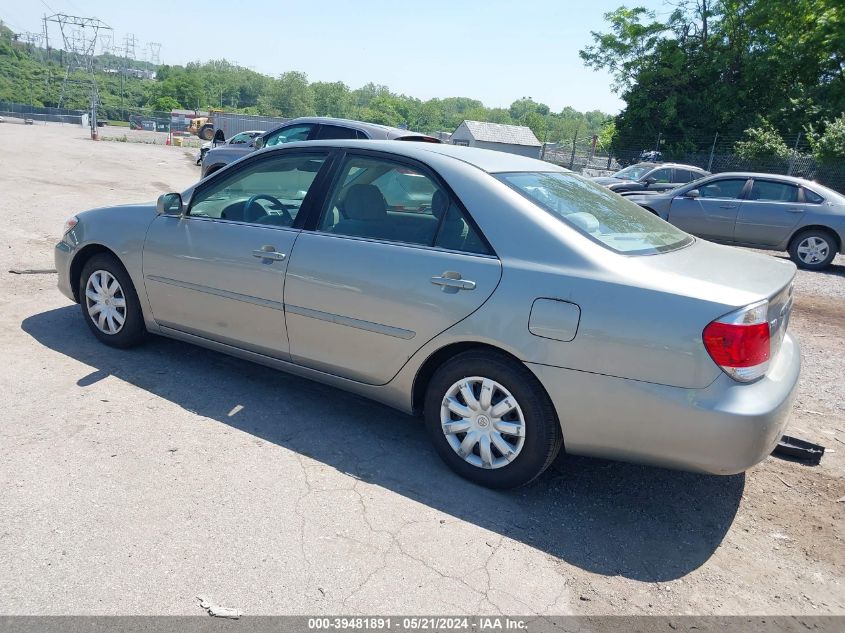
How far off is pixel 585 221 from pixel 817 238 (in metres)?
9.55

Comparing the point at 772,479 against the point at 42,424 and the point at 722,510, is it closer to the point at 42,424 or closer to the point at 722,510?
the point at 722,510

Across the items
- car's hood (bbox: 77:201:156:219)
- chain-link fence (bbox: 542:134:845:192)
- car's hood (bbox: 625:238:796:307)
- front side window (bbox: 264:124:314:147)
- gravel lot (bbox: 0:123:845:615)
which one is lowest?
gravel lot (bbox: 0:123:845:615)

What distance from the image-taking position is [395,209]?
3.74 metres

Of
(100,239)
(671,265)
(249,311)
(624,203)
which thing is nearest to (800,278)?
(624,203)

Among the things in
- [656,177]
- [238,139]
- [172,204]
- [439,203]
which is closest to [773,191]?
[656,177]

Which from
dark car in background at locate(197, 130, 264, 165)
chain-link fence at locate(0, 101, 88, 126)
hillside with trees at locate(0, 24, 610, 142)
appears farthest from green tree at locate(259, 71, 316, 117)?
dark car in background at locate(197, 130, 264, 165)

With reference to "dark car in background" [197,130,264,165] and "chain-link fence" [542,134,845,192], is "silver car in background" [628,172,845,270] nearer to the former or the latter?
"dark car in background" [197,130,264,165]

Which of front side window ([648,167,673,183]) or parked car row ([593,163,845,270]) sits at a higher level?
front side window ([648,167,673,183])

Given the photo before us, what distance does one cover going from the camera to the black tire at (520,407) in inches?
122

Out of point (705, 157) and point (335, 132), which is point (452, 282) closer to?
point (335, 132)

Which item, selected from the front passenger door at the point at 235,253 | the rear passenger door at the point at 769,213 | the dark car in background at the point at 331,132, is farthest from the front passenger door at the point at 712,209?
the front passenger door at the point at 235,253

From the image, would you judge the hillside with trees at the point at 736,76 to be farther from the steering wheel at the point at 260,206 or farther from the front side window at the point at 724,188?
the steering wheel at the point at 260,206

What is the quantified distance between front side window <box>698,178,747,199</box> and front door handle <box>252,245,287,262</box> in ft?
33.1

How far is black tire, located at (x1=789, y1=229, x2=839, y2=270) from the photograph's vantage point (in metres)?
10.8
